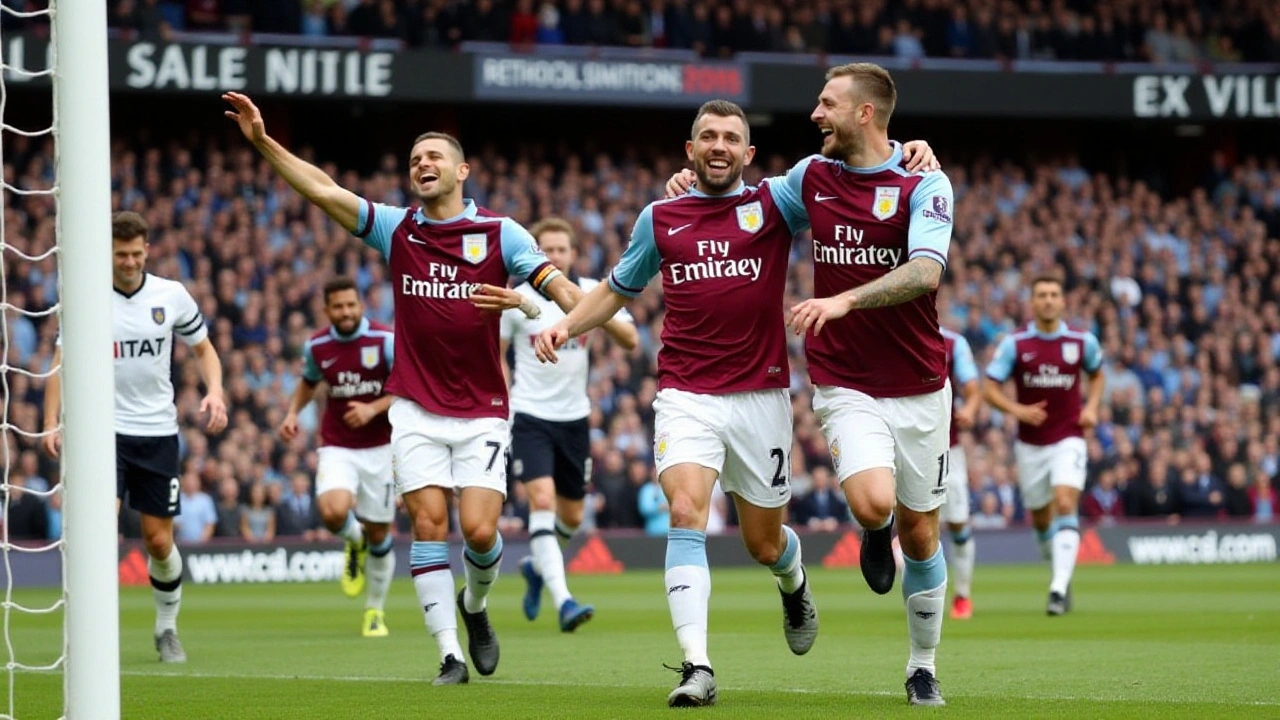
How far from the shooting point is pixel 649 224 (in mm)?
8391

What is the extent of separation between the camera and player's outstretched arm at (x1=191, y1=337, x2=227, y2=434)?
10.7 metres

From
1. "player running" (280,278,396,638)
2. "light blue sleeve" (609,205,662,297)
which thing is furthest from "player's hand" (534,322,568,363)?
"player running" (280,278,396,638)

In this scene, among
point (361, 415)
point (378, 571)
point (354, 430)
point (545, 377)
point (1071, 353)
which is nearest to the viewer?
point (361, 415)

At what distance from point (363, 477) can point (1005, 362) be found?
5.56 m

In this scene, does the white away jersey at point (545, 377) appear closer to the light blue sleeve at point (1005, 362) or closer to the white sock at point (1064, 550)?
the light blue sleeve at point (1005, 362)

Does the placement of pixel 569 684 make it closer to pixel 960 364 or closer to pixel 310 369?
pixel 310 369

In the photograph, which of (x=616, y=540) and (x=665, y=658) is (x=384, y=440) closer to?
(x=665, y=658)

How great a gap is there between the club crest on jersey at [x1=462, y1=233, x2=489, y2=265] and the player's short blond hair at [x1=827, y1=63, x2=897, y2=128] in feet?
7.12

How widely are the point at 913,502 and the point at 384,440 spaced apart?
649cm

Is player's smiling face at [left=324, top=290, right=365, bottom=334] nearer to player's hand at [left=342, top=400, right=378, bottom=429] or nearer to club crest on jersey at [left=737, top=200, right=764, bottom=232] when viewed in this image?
player's hand at [left=342, top=400, right=378, bottom=429]

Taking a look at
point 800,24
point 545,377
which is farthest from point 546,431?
point 800,24

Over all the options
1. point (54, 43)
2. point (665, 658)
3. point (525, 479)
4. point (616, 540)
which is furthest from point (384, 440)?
point (616, 540)

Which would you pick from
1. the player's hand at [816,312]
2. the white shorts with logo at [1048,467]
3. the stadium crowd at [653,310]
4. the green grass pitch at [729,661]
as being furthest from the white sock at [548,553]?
the stadium crowd at [653,310]

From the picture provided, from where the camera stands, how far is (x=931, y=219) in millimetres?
7758
